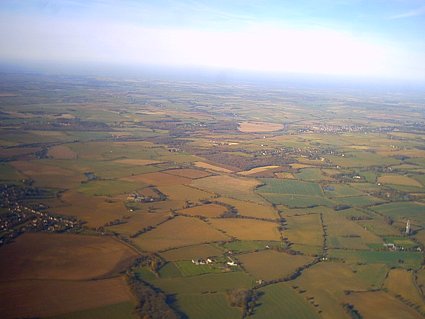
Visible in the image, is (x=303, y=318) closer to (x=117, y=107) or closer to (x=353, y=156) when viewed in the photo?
(x=353, y=156)

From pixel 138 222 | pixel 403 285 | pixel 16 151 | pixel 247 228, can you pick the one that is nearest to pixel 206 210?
pixel 247 228

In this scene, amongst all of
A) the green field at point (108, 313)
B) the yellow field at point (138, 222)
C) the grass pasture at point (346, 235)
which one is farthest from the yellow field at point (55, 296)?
the grass pasture at point (346, 235)

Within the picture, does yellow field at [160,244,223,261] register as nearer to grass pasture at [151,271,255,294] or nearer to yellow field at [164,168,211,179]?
grass pasture at [151,271,255,294]

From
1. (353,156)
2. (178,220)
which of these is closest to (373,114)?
(353,156)

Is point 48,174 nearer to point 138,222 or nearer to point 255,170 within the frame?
point 138,222

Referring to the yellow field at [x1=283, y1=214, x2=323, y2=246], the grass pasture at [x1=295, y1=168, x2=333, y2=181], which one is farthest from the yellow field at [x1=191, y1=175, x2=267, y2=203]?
the grass pasture at [x1=295, y1=168, x2=333, y2=181]

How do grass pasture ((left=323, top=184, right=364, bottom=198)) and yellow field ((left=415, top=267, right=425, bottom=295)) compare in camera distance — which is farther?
grass pasture ((left=323, top=184, right=364, bottom=198))

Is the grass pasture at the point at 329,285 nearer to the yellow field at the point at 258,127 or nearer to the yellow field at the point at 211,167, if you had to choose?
the yellow field at the point at 211,167
